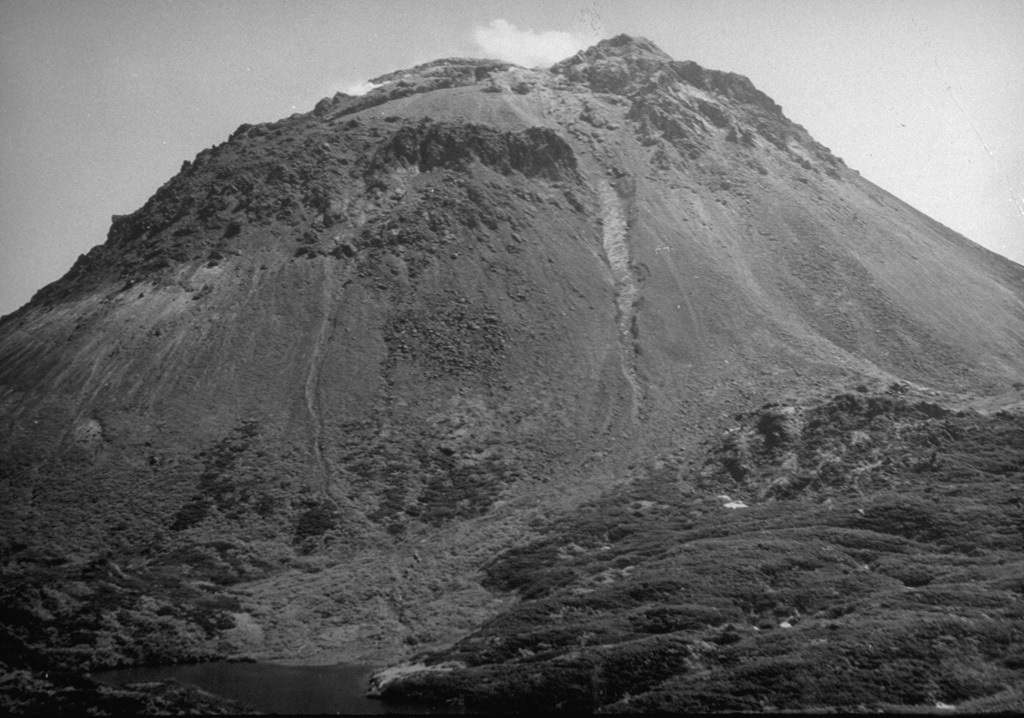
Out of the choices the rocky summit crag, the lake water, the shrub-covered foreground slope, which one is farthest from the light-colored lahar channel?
the lake water

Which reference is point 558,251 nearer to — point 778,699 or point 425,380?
point 425,380

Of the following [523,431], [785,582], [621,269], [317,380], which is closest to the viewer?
[785,582]

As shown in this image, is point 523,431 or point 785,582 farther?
point 523,431

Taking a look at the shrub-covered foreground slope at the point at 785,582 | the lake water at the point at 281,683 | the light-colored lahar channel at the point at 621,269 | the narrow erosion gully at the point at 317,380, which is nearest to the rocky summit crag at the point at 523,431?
the shrub-covered foreground slope at the point at 785,582

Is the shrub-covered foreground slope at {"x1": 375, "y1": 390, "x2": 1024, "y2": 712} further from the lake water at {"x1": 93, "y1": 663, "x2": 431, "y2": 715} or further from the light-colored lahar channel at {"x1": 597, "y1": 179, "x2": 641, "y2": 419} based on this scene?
the light-colored lahar channel at {"x1": 597, "y1": 179, "x2": 641, "y2": 419}

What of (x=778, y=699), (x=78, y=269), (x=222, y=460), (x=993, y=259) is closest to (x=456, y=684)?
(x=778, y=699)

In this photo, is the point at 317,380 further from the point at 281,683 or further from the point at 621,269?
the point at 621,269

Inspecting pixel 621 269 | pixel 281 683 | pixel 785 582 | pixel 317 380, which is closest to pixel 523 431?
pixel 317 380
